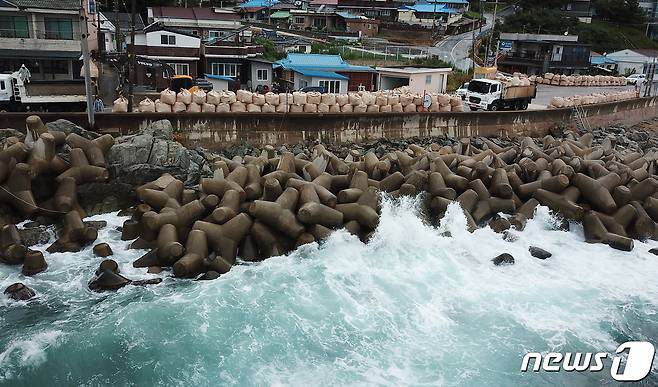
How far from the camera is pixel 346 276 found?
1263cm

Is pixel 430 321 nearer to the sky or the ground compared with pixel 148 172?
nearer to the ground

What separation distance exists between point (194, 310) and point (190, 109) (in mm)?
11055

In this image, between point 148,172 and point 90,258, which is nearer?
point 90,258

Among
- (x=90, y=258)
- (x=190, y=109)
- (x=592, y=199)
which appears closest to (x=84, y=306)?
(x=90, y=258)

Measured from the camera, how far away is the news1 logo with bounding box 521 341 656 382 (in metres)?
9.69

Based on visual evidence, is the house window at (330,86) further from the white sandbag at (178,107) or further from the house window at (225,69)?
the white sandbag at (178,107)

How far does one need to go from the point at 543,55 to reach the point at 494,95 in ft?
102

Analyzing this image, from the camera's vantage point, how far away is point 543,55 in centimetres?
5531

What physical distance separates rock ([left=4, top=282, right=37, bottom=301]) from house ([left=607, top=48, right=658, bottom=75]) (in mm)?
62692

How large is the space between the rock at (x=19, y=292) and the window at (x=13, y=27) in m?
25.3

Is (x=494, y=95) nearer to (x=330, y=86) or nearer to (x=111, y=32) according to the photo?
(x=330, y=86)

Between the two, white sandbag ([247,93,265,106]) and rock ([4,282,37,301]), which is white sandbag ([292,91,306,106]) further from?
rock ([4,282,37,301])

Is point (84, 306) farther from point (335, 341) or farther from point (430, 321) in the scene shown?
point (430, 321)

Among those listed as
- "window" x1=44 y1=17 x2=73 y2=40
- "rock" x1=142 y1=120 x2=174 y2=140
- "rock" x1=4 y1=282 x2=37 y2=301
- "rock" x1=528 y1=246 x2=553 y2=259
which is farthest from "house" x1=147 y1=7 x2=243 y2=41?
"rock" x1=4 y1=282 x2=37 y2=301
